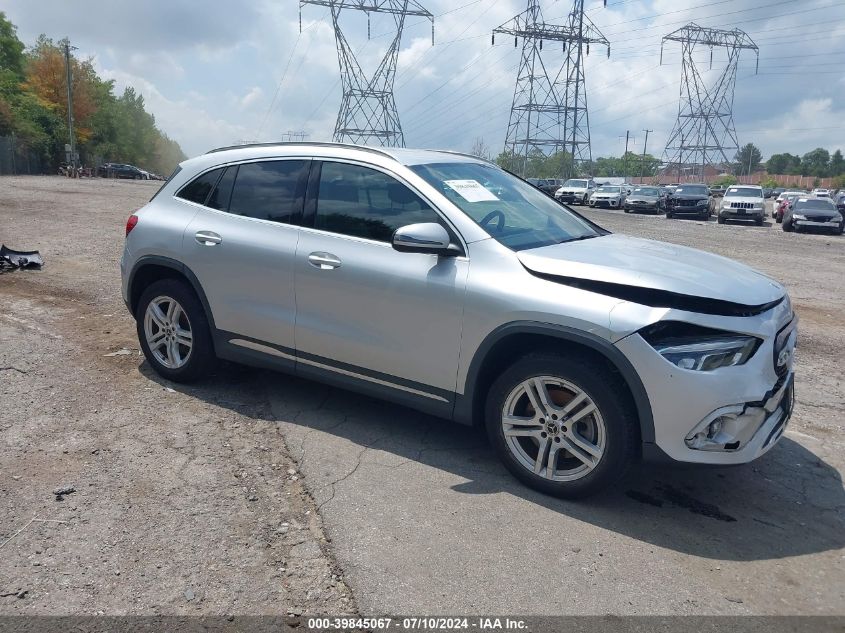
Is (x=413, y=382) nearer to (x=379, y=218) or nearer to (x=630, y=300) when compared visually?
(x=379, y=218)

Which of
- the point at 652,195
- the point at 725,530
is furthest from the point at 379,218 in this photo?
the point at 652,195

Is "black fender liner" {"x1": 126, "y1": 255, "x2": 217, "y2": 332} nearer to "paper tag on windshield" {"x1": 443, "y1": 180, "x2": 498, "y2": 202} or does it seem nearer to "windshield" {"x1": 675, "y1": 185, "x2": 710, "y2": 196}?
"paper tag on windshield" {"x1": 443, "y1": 180, "x2": 498, "y2": 202}

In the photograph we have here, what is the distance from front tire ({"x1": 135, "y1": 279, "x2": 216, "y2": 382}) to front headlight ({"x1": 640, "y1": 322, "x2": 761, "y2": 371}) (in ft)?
10.4

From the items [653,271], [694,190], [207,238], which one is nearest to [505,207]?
[653,271]

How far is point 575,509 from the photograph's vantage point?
3.69m

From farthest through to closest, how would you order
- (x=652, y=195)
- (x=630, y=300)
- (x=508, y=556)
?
(x=652, y=195)
(x=630, y=300)
(x=508, y=556)

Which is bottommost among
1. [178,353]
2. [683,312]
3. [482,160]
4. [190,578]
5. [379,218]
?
[190,578]

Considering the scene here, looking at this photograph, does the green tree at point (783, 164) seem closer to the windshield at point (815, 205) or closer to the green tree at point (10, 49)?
the windshield at point (815, 205)

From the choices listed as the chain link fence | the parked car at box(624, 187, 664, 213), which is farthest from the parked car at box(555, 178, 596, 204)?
the chain link fence

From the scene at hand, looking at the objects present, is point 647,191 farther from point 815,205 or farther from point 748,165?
point 748,165

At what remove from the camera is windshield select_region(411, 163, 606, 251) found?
4199mm

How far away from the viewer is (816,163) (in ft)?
388

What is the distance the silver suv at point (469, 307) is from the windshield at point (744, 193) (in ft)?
94.5

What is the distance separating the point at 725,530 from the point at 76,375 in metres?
4.67
